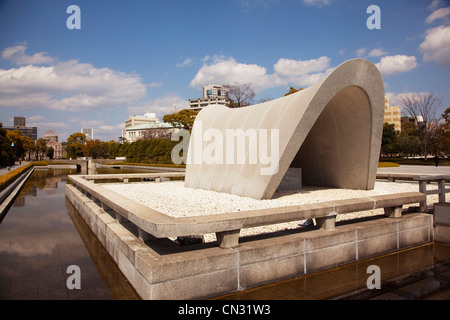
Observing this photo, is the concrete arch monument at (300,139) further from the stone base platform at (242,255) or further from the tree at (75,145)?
the tree at (75,145)

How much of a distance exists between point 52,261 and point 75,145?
90.2 metres

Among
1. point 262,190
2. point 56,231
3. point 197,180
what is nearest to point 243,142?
point 262,190

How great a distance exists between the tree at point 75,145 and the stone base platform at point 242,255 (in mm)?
89826

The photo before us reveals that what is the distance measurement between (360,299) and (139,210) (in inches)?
133

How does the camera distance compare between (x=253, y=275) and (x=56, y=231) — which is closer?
(x=253, y=275)

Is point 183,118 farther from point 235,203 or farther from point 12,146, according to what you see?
point 235,203

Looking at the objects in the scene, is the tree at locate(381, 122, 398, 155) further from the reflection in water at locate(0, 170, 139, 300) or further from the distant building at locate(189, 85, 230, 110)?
the distant building at locate(189, 85, 230, 110)

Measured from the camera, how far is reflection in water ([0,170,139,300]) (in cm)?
449

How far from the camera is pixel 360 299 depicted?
13.4 feet

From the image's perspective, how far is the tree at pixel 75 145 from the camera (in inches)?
3447

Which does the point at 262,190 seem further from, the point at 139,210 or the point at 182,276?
the point at 182,276

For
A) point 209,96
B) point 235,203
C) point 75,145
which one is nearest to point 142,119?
point 209,96

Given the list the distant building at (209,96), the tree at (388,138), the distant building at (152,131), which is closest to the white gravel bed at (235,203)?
the tree at (388,138)
